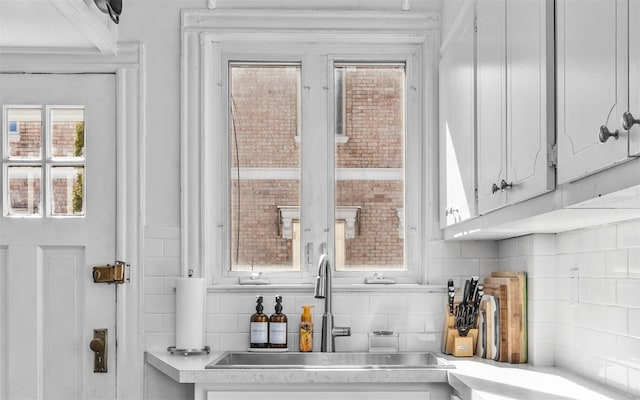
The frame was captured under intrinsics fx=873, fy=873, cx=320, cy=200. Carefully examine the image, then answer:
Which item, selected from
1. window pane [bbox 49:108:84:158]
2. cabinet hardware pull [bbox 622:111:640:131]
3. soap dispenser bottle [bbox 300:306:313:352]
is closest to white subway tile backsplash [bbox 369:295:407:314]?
soap dispenser bottle [bbox 300:306:313:352]

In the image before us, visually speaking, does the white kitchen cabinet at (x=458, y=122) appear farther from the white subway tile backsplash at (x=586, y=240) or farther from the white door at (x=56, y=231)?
the white door at (x=56, y=231)

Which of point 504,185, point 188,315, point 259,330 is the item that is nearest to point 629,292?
point 504,185

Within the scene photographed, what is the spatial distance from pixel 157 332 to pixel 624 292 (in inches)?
75.5

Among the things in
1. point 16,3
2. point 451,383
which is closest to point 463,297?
point 451,383

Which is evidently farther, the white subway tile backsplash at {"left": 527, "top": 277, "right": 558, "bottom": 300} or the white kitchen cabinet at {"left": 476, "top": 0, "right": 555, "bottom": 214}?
the white subway tile backsplash at {"left": 527, "top": 277, "right": 558, "bottom": 300}

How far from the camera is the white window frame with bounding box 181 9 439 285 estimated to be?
12.1 ft

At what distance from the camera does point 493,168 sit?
2.65 meters

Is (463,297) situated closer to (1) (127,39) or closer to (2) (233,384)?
(2) (233,384)

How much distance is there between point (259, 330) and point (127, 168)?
34.6 inches

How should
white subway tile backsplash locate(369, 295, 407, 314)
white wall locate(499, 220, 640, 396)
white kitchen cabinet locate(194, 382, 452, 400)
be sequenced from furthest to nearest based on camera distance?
1. white subway tile backsplash locate(369, 295, 407, 314)
2. white kitchen cabinet locate(194, 382, 452, 400)
3. white wall locate(499, 220, 640, 396)

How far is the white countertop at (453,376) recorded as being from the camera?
2611 mm

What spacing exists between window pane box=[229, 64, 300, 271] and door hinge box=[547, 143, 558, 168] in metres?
1.83

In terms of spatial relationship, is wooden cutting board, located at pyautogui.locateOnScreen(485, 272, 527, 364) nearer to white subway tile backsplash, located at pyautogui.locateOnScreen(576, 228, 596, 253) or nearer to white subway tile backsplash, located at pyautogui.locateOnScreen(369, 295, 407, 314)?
white subway tile backsplash, located at pyautogui.locateOnScreen(576, 228, 596, 253)

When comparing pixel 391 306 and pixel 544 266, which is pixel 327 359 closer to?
pixel 391 306
